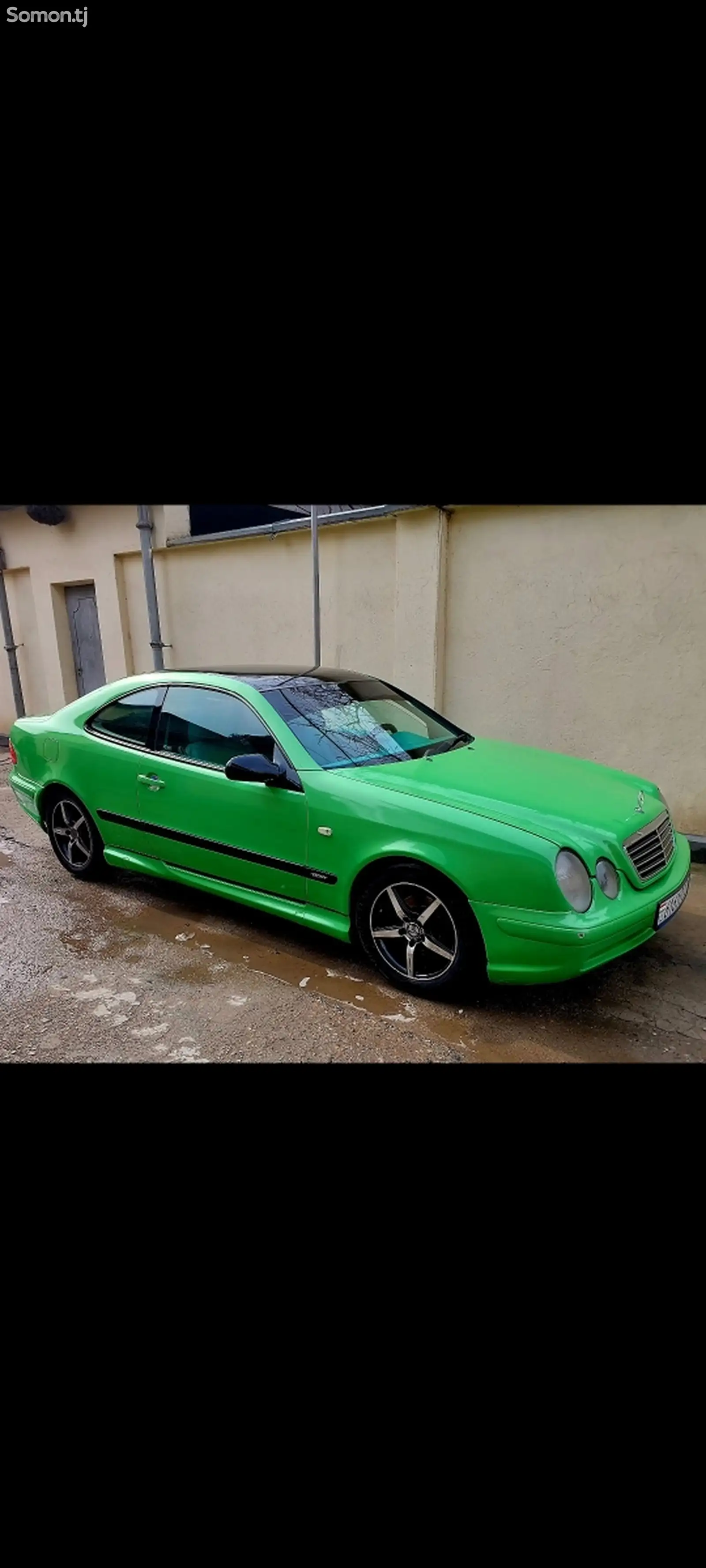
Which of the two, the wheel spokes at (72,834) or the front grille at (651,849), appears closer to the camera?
the front grille at (651,849)

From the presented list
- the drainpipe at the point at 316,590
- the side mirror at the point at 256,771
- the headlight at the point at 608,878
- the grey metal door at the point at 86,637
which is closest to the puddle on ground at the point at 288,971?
the headlight at the point at 608,878

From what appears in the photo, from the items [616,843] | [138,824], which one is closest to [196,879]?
[138,824]

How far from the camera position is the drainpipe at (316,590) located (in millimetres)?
5676

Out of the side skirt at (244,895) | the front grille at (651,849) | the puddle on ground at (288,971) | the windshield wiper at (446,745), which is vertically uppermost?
the windshield wiper at (446,745)

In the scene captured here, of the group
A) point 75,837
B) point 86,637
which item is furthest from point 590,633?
point 86,637

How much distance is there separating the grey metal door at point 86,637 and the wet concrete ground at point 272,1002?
5.65 metres

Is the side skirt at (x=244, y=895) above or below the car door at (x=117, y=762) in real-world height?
below

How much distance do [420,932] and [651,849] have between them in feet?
3.42

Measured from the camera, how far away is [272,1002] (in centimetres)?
268

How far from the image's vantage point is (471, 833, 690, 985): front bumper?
7.56 ft

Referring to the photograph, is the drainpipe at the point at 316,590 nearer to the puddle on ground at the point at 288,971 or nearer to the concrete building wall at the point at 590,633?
the concrete building wall at the point at 590,633
